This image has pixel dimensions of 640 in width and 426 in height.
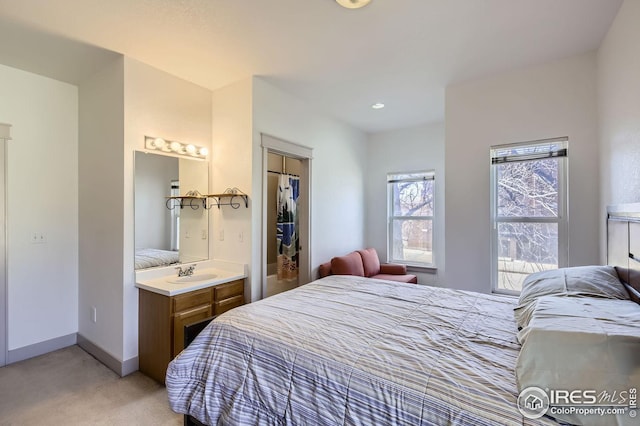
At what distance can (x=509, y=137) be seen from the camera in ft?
9.59

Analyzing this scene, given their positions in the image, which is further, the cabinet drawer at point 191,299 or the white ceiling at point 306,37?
the cabinet drawer at point 191,299

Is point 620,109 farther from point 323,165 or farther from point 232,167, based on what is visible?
point 232,167

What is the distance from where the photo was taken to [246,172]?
10.0 ft

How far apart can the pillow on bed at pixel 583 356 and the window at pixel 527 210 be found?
189 centimetres

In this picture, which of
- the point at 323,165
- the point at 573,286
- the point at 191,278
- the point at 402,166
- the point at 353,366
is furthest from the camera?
the point at 402,166

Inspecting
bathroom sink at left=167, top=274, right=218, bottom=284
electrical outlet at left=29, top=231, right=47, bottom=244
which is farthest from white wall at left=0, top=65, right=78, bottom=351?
bathroom sink at left=167, top=274, right=218, bottom=284

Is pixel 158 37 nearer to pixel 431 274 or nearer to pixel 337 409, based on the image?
pixel 337 409

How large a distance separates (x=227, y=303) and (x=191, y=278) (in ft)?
1.39

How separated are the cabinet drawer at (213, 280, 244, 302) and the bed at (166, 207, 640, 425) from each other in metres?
1.03

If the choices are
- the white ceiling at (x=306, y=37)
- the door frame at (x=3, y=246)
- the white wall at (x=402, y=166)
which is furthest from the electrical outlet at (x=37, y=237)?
the white wall at (x=402, y=166)

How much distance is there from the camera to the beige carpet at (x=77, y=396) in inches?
81.3

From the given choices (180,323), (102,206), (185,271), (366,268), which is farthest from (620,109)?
(102,206)

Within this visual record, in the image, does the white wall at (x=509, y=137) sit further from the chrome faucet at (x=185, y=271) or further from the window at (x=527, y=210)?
the chrome faucet at (x=185, y=271)

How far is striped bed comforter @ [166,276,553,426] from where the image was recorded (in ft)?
3.57
